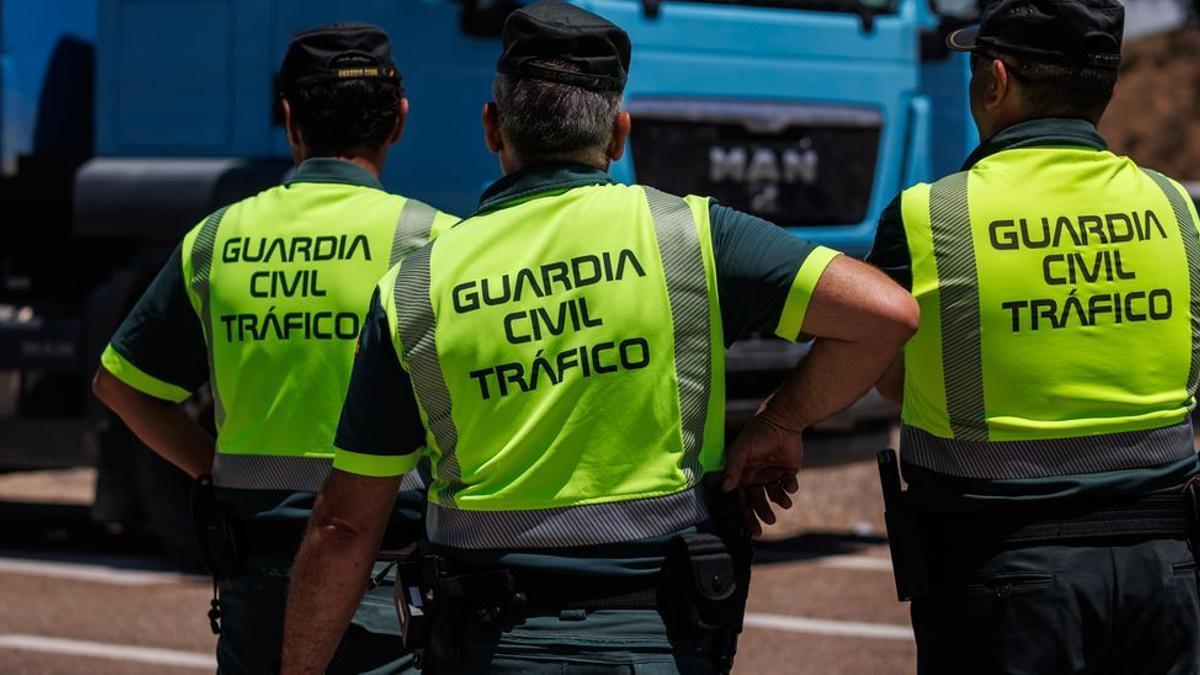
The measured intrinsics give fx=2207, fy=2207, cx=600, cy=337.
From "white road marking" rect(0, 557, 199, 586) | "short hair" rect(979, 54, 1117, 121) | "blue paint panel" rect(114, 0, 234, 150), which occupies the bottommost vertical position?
"white road marking" rect(0, 557, 199, 586)

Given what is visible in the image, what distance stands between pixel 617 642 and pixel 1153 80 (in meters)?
31.6

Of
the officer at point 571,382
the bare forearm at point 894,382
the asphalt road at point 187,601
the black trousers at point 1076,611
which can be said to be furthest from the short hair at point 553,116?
the asphalt road at point 187,601

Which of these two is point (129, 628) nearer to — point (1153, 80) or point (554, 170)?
point (554, 170)

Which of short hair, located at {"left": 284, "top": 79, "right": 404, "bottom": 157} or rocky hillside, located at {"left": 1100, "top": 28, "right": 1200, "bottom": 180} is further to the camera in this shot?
rocky hillside, located at {"left": 1100, "top": 28, "right": 1200, "bottom": 180}

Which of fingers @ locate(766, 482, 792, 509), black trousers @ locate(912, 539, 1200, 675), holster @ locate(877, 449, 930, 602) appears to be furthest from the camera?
holster @ locate(877, 449, 930, 602)

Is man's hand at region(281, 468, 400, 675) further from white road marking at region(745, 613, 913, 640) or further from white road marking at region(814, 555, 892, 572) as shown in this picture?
white road marking at region(814, 555, 892, 572)

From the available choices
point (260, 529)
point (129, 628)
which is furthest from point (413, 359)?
point (129, 628)

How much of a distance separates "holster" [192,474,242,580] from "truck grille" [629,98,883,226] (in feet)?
16.0

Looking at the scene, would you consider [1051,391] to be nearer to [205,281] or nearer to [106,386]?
[205,281]

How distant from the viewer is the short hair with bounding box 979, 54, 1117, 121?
3.74 m

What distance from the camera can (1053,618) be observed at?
11.7 feet

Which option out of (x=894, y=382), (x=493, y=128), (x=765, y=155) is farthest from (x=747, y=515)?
(x=765, y=155)

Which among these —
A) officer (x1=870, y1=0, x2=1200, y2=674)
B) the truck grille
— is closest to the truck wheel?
the truck grille

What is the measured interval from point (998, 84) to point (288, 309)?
1295 millimetres
